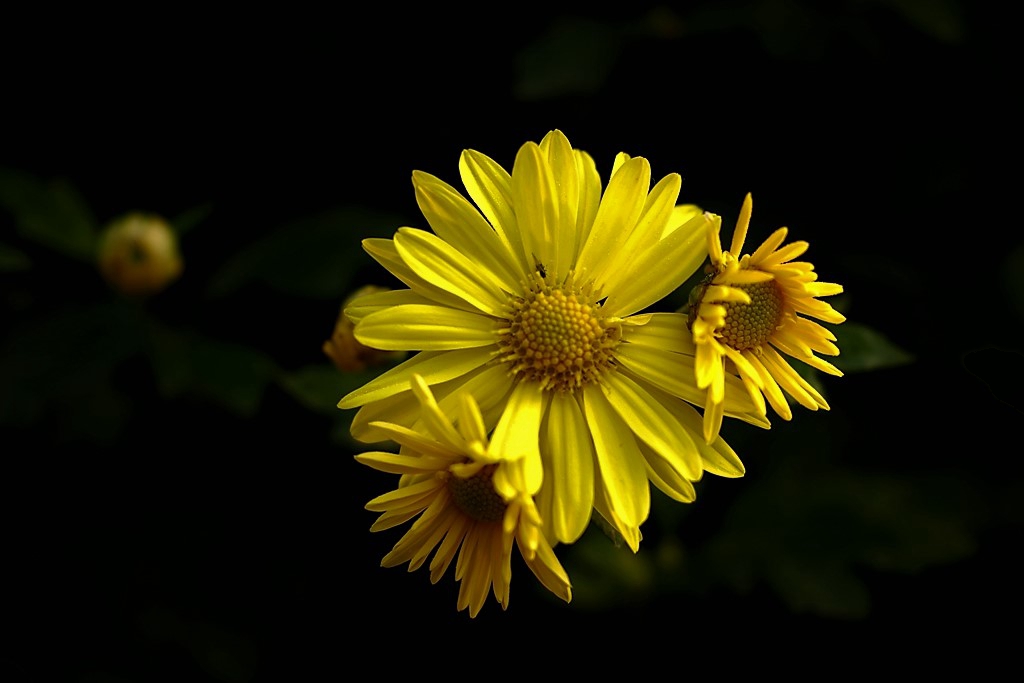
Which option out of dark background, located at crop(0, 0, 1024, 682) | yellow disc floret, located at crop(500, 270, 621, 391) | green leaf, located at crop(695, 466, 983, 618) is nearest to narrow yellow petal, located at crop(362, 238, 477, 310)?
yellow disc floret, located at crop(500, 270, 621, 391)

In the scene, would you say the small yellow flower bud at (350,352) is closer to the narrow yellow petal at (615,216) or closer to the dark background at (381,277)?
the narrow yellow petal at (615,216)

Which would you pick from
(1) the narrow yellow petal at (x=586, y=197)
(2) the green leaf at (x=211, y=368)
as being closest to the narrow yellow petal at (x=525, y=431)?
(1) the narrow yellow petal at (x=586, y=197)

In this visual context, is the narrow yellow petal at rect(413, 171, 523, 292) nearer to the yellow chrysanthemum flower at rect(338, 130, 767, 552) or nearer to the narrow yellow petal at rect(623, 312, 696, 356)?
the yellow chrysanthemum flower at rect(338, 130, 767, 552)

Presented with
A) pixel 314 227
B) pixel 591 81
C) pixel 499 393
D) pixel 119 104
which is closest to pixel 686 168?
pixel 591 81

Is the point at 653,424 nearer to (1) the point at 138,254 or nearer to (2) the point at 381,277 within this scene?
(2) the point at 381,277

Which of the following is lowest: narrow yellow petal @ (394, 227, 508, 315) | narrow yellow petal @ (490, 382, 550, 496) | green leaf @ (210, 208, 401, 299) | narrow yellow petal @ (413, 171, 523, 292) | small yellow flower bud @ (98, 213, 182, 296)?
narrow yellow petal @ (490, 382, 550, 496)

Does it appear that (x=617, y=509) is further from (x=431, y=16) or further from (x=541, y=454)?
(x=431, y=16)
